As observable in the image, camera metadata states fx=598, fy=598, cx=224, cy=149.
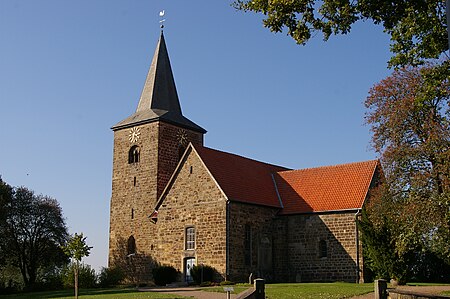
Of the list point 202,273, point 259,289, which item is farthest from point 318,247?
point 259,289

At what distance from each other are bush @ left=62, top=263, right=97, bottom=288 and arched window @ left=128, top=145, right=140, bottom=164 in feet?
30.3

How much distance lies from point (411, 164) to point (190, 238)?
627 inches

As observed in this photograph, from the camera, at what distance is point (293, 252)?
120ft

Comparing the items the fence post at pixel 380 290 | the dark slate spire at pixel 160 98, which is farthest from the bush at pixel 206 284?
the fence post at pixel 380 290

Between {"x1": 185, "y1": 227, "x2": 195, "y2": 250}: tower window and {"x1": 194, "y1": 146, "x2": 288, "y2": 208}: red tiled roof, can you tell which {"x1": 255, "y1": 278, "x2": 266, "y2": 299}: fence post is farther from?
{"x1": 185, "y1": 227, "x2": 195, "y2": 250}: tower window

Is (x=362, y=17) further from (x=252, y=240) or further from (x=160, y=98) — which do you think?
(x=160, y=98)

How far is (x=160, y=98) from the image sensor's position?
44344 millimetres

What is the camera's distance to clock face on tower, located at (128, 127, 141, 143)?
43438 mm

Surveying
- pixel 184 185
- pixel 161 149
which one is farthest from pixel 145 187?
pixel 184 185

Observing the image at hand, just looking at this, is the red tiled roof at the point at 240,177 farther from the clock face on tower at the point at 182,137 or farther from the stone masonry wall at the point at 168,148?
the clock face on tower at the point at 182,137

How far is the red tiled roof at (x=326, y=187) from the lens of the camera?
1396 inches

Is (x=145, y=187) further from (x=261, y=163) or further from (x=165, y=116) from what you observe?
(x=261, y=163)

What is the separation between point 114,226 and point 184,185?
31.1 ft

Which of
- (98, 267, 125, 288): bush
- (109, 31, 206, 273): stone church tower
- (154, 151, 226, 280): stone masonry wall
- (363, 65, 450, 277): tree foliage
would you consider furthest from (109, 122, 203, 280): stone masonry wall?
(363, 65, 450, 277): tree foliage
